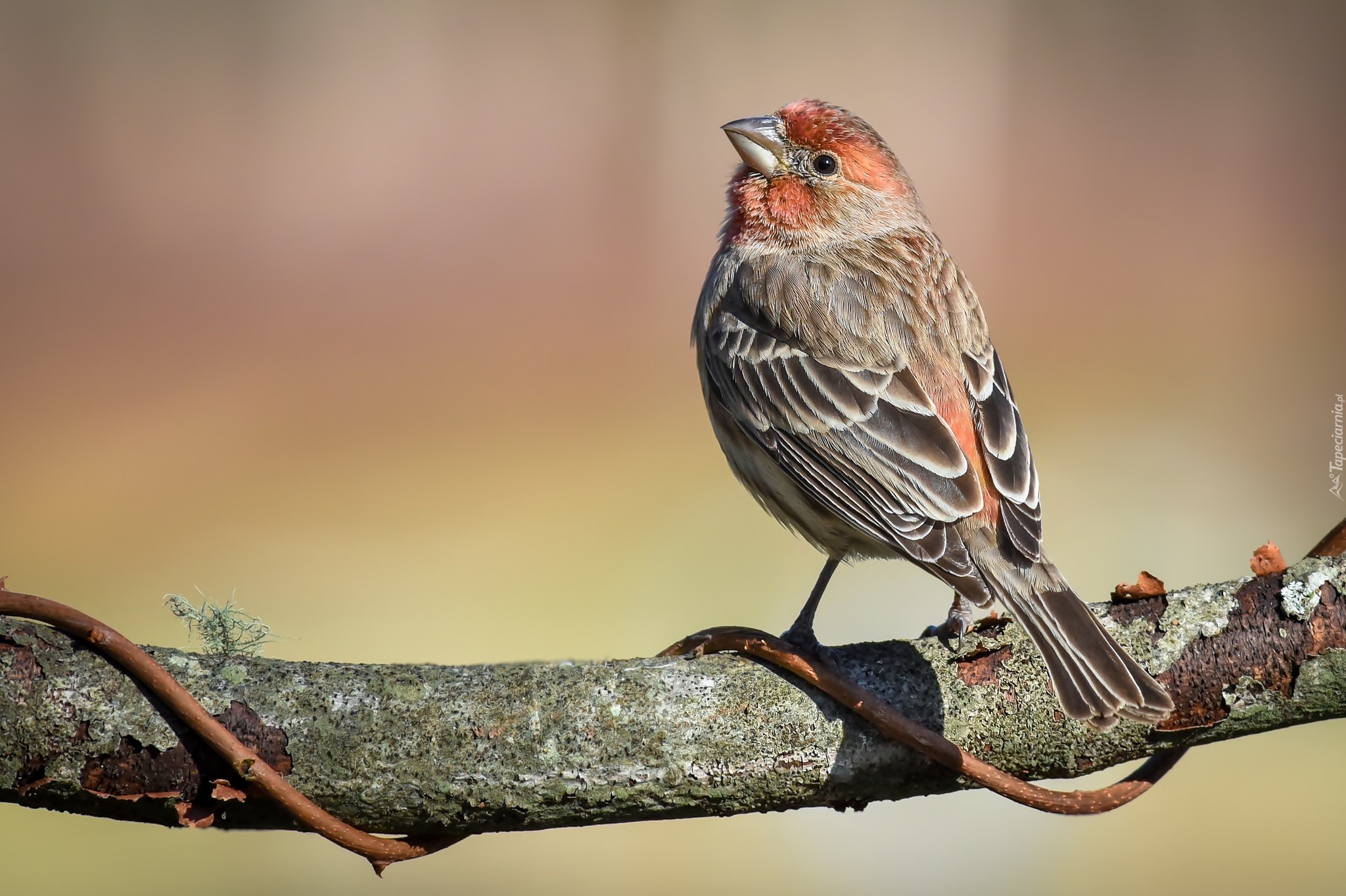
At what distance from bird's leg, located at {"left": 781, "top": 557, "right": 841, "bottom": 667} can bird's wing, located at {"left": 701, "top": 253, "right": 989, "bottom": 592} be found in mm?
188

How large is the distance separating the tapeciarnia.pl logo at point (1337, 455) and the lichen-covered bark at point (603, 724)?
3.82m

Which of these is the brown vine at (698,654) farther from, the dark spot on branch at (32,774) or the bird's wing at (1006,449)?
the bird's wing at (1006,449)

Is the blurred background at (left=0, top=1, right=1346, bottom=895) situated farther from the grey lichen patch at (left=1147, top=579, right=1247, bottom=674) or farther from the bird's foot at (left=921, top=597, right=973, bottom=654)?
the grey lichen patch at (left=1147, top=579, right=1247, bottom=674)

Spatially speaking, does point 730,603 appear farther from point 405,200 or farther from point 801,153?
point 405,200

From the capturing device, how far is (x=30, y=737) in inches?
73.0

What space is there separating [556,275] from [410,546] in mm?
2174

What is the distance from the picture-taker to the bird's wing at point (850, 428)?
2869mm

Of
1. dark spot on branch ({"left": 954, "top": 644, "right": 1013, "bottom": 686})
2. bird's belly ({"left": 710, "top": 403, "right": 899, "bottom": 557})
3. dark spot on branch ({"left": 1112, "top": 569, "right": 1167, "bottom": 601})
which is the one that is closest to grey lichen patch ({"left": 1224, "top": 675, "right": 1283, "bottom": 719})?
dark spot on branch ({"left": 1112, "top": 569, "right": 1167, "bottom": 601})

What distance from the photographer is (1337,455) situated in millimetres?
5824

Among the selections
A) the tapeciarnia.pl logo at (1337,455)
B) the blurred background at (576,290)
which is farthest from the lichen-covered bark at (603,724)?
the tapeciarnia.pl logo at (1337,455)

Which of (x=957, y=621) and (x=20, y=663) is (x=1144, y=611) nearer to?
(x=957, y=621)

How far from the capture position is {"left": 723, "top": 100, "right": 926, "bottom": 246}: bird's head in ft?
12.3

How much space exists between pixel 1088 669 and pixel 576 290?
5.72m

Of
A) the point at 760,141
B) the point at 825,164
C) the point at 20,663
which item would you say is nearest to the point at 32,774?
the point at 20,663
